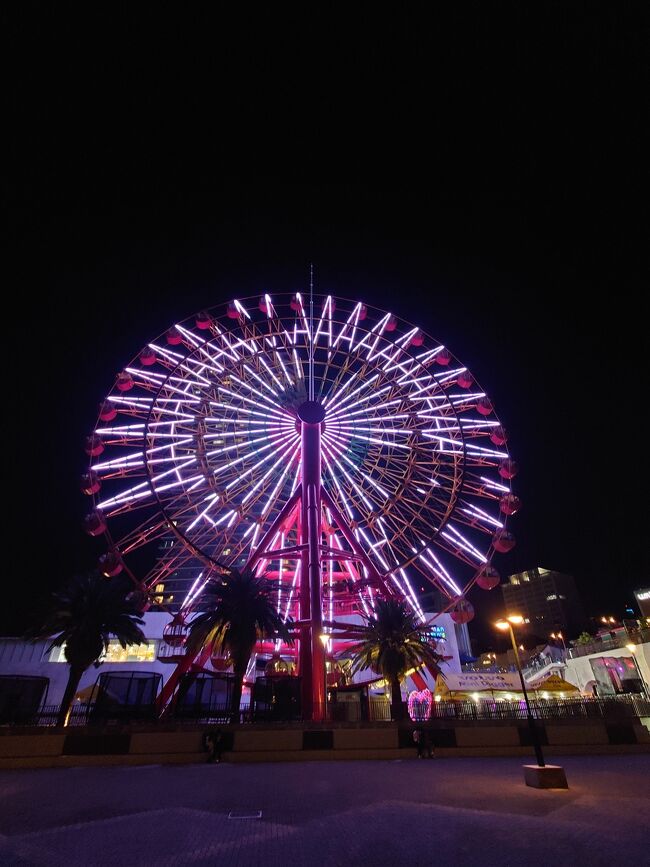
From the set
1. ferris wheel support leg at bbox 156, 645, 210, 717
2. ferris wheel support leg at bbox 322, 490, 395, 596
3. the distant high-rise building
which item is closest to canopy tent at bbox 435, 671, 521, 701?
ferris wheel support leg at bbox 322, 490, 395, 596

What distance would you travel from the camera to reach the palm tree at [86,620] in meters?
23.1

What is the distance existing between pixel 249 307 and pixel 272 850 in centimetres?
2792

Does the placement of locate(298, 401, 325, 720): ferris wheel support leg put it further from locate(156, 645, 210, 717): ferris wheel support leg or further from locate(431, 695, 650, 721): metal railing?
locate(431, 695, 650, 721): metal railing

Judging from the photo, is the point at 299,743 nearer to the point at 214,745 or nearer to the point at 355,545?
the point at 214,745

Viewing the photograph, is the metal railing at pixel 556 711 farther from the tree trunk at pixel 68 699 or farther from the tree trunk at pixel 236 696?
the tree trunk at pixel 68 699

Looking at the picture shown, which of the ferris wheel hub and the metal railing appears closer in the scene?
the metal railing

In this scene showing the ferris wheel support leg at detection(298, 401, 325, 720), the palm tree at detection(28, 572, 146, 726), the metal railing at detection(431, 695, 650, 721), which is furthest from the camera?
the ferris wheel support leg at detection(298, 401, 325, 720)

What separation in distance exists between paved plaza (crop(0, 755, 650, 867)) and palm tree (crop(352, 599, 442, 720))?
35.8 feet

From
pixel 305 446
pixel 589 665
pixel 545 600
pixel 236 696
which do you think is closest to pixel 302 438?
pixel 305 446

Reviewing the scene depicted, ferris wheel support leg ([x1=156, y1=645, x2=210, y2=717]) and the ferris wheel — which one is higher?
the ferris wheel

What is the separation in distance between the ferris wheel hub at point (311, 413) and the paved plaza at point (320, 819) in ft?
62.6

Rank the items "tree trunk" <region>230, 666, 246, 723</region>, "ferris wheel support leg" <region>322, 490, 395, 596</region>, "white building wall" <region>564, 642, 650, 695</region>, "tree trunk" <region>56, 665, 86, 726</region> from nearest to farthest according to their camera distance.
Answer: "tree trunk" <region>230, 666, 246, 723</region> < "tree trunk" <region>56, 665, 86, 726</region> < "ferris wheel support leg" <region>322, 490, 395, 596</region> < "white building wall" <region>564, 642, 650, 695</region>

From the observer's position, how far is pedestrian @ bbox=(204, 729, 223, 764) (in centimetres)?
1684

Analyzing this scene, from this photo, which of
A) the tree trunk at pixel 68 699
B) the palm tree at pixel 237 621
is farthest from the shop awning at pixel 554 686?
the tree trunk at pixel 68 699
